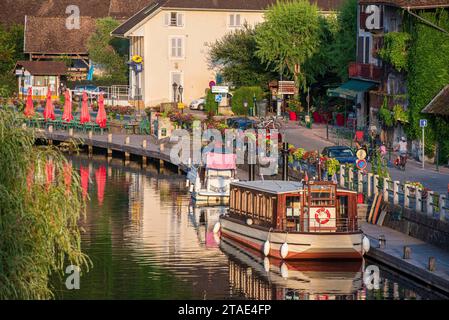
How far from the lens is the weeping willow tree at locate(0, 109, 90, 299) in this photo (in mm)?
37031

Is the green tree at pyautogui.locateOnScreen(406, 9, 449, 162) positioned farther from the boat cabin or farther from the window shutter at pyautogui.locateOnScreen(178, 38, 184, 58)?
the window shutter at pyautogui.locateOnScreen(178, 38, 184, 58)

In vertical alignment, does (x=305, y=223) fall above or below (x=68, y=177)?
below

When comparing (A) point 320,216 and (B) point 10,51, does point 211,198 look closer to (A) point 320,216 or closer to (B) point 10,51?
(A) point 320,216

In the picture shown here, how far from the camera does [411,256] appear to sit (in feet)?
170

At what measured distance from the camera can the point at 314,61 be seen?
378ft

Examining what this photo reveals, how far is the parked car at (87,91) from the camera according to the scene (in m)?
131

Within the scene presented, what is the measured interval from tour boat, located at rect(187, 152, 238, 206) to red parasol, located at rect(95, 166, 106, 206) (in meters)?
5.32

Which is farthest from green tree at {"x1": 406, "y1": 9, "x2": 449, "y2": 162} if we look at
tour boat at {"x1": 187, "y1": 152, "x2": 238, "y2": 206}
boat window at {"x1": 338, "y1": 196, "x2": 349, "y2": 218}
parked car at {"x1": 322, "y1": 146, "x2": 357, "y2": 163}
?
boat window at {"x1": 338, "y1": 196, "x2": 349, "y2": 218}

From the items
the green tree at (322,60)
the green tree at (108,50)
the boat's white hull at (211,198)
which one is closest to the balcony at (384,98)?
the boat's white hull at (211,198)

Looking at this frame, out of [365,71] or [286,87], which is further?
[286,87]

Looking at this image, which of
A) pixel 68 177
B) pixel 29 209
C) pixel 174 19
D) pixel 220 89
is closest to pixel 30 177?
pixel 29 209

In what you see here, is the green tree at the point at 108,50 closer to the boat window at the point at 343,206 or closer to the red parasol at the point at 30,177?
the boat window at the point at 343,206

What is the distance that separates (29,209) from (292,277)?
1607cm

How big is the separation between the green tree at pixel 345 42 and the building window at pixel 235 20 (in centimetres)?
1956
